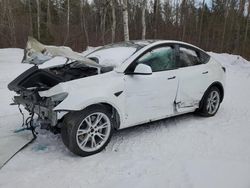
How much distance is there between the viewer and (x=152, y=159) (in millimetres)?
3637

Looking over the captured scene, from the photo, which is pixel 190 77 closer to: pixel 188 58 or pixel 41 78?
pixel 188 58

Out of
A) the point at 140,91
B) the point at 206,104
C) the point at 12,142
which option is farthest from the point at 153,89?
the point at 12,142

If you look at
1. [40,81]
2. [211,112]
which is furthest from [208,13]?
[40,81]

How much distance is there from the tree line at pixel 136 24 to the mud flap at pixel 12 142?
1709 centimetres

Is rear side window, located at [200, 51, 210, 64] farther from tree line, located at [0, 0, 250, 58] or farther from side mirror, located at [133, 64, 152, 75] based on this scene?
tree line, located at [0, 0, 250, 58]

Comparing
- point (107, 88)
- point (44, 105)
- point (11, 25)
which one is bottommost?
point (44, 105)

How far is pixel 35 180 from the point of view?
10.3ft

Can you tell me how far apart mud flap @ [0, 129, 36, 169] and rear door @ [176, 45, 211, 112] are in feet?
8.24

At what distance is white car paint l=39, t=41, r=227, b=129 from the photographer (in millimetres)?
3557

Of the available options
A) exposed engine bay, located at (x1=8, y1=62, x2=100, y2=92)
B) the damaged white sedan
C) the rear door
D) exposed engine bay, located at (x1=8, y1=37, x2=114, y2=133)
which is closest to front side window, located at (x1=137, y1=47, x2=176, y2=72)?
the damaged white sedan

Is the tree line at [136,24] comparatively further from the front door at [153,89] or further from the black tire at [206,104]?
the front door at [153,89]

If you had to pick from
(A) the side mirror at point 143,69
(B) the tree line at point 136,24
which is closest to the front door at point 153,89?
(A) the side mirror at point 143,69

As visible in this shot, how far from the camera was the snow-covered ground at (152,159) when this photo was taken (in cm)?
313

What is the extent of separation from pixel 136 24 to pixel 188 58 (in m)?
22.3
